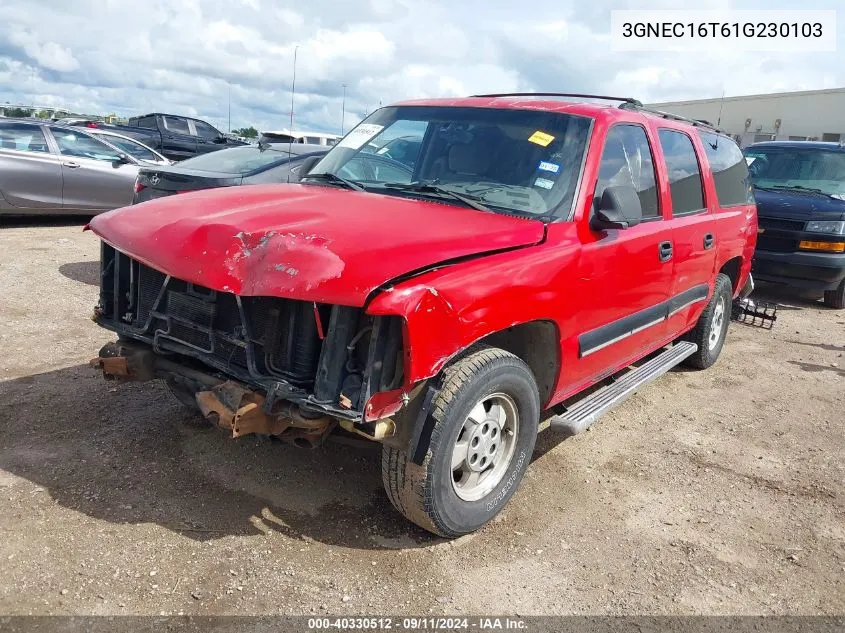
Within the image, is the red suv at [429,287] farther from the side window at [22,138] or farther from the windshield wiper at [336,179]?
the side window at [22,138]

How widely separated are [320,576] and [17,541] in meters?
1.28

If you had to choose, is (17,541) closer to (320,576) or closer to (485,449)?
(320,576)

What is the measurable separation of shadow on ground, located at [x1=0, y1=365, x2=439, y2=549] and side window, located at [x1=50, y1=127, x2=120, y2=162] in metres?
6.66

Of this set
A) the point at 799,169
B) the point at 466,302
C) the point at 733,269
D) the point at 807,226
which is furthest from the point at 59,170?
the point at 799,169

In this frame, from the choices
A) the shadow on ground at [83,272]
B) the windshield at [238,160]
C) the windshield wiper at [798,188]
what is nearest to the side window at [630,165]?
the windshield at [238,160]

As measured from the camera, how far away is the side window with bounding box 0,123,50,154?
9.37 meters

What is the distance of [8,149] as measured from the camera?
9.29 metres

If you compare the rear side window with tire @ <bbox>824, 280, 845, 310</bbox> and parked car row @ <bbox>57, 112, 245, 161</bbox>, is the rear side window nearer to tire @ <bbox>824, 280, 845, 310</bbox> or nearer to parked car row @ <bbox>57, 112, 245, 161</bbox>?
tire @ <bbox>824, 280, 845, 310</bbox>

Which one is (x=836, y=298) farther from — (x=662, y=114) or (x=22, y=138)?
(x=22, y=138)

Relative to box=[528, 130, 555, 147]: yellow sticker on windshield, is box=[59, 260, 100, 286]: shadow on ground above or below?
below

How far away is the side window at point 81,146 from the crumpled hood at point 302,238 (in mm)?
7439

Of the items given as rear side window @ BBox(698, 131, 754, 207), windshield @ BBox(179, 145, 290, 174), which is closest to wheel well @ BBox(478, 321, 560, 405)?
rear side window @ BBox(698, 131, 754, 207)

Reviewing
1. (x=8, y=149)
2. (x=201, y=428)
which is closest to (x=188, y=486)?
(x=201, y=428)

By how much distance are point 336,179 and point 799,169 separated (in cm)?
765
